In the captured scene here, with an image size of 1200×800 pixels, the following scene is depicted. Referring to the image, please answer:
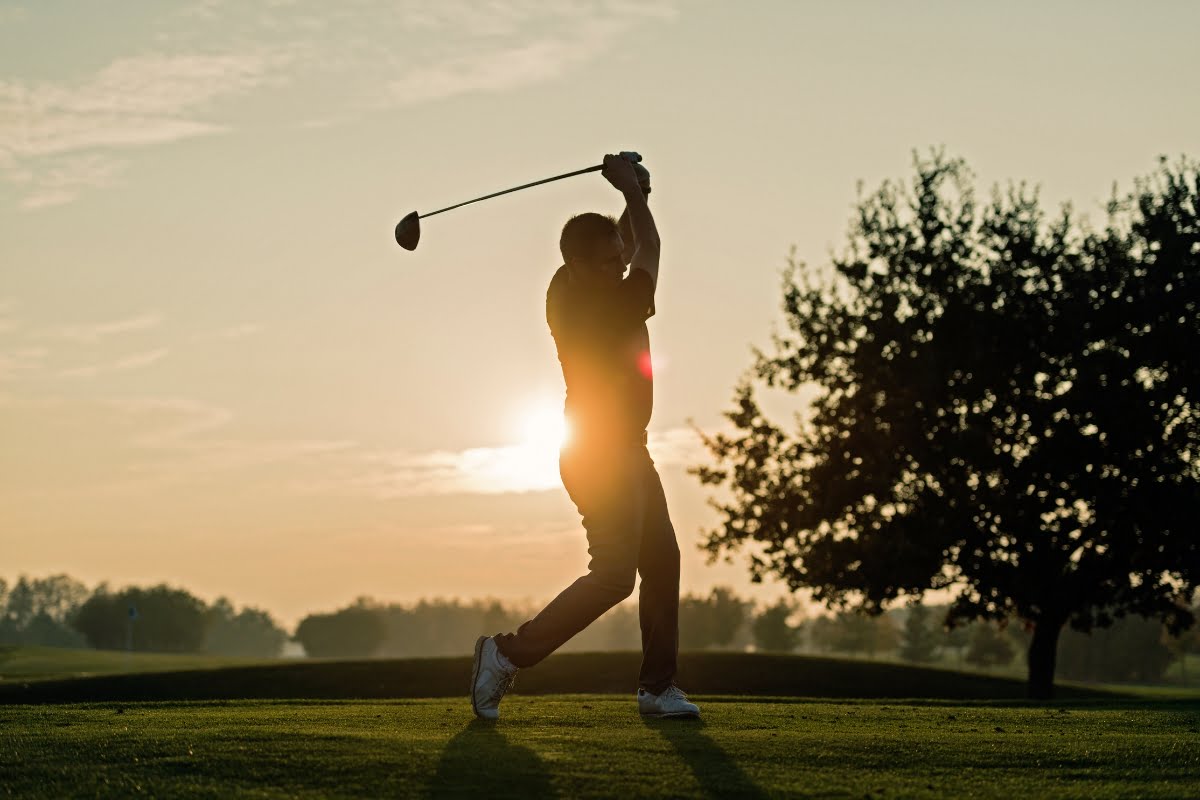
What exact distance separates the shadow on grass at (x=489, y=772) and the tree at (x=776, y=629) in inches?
4373

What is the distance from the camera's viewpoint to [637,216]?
8.43m

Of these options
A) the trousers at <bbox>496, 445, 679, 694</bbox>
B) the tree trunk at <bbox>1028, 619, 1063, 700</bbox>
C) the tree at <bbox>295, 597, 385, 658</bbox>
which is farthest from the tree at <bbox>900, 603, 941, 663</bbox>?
the trousers at <bbox>496, 445, 679, 694</bbox>

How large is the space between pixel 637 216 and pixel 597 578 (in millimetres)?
2157

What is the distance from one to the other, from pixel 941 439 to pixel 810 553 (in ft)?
12.4

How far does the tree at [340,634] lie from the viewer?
166625 mm

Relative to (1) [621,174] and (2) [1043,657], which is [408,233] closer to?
(1) [621,174]

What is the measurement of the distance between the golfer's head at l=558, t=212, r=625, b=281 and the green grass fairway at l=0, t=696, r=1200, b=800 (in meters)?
2.69

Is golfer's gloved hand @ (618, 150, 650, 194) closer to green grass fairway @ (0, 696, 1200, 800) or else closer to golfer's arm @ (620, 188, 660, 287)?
golfer's arm @ (620, 188, 660, 287)

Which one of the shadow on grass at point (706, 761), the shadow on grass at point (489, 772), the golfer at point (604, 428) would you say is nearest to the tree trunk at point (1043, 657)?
the golfer at point (604, 428)

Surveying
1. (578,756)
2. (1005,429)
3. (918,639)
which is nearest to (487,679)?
(578,756)

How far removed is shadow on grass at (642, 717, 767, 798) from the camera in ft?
19.7

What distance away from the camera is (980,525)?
30672 mm

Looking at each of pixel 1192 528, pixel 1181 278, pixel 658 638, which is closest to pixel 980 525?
pixel 1192 528

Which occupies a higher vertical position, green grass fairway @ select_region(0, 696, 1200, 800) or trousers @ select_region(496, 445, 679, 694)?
trousers @ select_region(496, 445, 679, 694)
